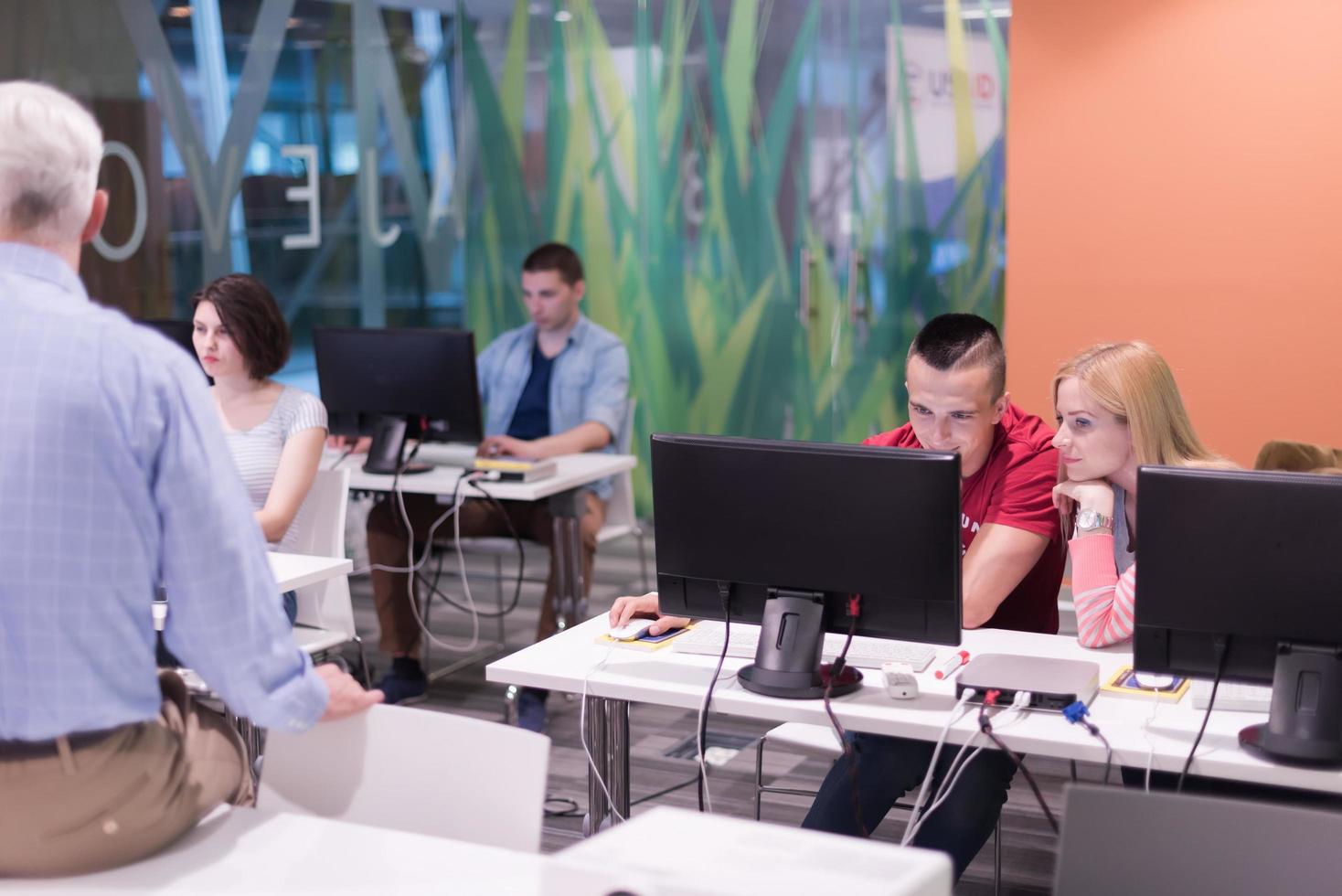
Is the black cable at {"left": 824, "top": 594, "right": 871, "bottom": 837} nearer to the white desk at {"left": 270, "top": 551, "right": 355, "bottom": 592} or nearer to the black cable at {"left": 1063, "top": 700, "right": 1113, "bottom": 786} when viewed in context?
the black cable at {"left": 1063, "top": 700, "right": 1113, "bottom": 786}

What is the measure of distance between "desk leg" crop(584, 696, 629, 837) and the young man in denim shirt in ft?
5.72

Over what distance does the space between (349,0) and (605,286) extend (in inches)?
71.4

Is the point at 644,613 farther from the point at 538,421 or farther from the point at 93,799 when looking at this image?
the point at 538,421

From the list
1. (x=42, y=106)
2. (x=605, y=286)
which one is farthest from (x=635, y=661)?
(x=605, y=286)

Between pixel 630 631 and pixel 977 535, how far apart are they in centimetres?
70

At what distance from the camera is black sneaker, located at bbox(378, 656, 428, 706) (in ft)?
14.9

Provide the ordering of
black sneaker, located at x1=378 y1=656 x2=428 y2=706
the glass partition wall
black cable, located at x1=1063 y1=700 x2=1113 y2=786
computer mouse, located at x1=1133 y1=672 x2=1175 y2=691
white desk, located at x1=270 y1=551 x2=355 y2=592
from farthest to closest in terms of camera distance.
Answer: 1. the glass partition wall
2. black sneaker, located at x1=378 y1=656 x2=428 y2=706
3. white desk, located at x1=270 y1=551 x2=355 y2=592
4. computer mouse, located at x1=1133 y1=672 x2=1175 y2=691
5. black cable, located at x1=1063 y1=700 x2=1113 y2=786

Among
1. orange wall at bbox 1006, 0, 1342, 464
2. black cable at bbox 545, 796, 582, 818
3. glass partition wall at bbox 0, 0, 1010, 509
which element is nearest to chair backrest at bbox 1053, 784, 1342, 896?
black cable at bbox 545, 796, 582, 818

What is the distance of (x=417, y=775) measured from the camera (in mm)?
1840

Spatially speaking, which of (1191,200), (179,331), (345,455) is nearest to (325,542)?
(345,455)

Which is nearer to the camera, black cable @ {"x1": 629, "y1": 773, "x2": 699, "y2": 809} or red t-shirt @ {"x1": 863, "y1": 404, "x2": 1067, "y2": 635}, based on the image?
red t-shirt @ {"x1": 863, "y1": 404, "x2": 1067, "y2": 635}

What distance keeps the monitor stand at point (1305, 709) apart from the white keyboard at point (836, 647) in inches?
24.0

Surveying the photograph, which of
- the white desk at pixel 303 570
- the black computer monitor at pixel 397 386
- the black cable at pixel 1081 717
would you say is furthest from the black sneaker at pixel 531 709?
the black cable at pixel 1081 717

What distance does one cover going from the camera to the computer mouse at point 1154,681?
7.63 feet
